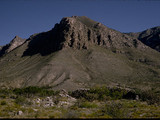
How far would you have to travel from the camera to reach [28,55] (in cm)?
15512

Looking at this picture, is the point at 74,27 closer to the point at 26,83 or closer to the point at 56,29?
the point at 56,29

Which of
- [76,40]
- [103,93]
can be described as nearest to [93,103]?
[103,93]

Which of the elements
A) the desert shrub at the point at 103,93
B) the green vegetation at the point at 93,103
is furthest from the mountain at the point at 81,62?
the green vegetation at the point at 93,103

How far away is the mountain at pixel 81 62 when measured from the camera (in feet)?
326

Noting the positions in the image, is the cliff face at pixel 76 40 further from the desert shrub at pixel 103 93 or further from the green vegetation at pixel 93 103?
the green vegetation at pixel 93 103

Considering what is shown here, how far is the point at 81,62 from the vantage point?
4990 inches

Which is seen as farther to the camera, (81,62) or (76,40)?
(76,40)

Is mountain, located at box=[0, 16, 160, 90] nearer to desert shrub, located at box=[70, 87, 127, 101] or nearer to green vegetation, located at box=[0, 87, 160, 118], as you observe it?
desert shrub, located at box=[70, 87, 127, 101]

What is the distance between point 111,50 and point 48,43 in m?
53.4

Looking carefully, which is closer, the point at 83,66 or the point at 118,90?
the point at 118,90

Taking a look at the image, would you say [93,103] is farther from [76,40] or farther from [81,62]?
[76,40]

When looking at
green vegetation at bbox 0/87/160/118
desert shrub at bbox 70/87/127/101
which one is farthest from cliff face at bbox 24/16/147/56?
green vegetation at bbox 0/87/160/118

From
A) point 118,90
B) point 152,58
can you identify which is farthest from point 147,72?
point 118,90

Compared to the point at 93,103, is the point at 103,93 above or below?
below
